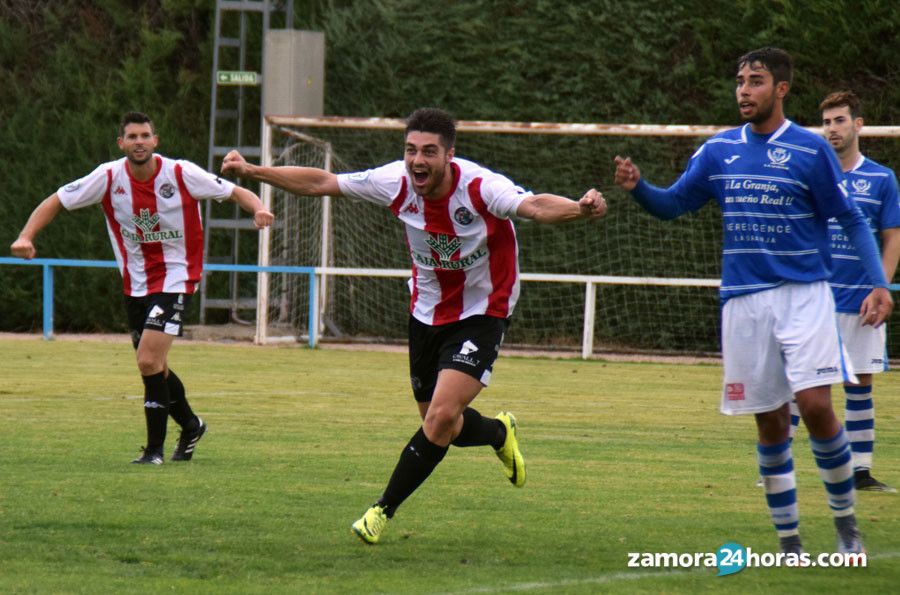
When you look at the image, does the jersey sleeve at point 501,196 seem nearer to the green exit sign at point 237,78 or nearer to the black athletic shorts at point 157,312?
the black athletic shorts at point 157,312

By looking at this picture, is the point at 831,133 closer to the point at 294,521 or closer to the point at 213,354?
the point at 294,521

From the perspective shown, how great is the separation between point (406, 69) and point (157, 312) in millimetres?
13240

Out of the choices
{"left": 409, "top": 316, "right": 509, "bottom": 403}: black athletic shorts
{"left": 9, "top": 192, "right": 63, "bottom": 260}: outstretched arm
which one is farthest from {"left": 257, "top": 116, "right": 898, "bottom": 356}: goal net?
{"left": 409, "top": 316, "right": 509, "bottom": 403}: black athletic shorts

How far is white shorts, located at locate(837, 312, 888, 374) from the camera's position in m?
8.02

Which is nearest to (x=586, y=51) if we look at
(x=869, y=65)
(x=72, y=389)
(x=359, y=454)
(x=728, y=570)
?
(x=869, y=65)

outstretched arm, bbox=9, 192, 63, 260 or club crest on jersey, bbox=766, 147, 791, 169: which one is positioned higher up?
club crest on jersey, bbox=766, 147, 791, 169

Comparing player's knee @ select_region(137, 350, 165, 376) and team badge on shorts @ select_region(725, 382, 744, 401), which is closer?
team badge on shorts @ select_region(725, 382, 744, 401)

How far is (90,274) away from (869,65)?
12.0 m

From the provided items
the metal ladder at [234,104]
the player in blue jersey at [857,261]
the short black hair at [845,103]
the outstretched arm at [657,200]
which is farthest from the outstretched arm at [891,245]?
the metal ladder at [234,104]

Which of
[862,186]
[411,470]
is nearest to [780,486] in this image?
[411,470]

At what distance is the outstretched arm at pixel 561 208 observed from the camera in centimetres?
596

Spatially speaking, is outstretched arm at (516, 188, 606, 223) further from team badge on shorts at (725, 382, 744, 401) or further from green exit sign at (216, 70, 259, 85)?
green exit sign at (216, 70, 259, 85)

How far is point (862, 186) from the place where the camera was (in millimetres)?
7824

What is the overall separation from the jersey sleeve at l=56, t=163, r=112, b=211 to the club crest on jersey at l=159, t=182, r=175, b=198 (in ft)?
1.20
